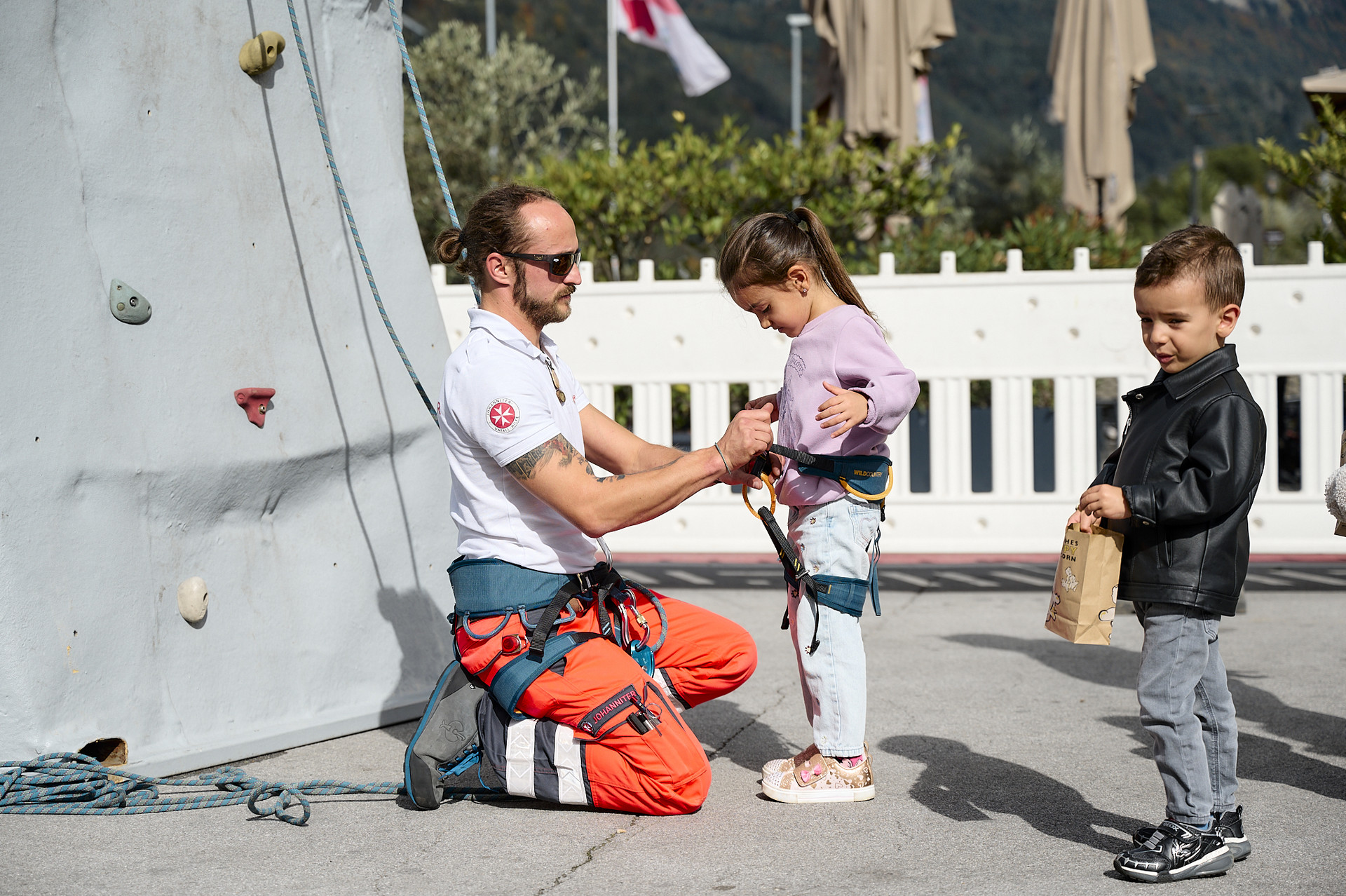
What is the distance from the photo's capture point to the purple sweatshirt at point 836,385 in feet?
10.6

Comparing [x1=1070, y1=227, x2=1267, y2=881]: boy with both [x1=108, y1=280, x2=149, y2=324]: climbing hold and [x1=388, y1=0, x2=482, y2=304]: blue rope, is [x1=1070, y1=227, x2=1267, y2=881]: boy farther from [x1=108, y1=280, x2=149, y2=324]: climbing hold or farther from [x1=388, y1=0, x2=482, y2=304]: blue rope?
[x1=108, y1=280, x2=149, y2=324]: climbing hold

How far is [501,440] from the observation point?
324 centimetres

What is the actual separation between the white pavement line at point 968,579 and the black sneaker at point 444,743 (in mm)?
4169

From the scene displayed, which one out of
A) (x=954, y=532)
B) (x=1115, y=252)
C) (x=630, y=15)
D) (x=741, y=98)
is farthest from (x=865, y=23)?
(x=741, y=98)

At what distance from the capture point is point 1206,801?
2.76 metres

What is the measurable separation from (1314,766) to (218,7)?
4015 mm

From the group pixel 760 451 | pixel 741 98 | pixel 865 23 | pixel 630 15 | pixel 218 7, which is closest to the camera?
pixel 760 451

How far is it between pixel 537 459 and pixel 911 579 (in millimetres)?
4435

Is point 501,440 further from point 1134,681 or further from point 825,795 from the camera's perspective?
point 1134,681

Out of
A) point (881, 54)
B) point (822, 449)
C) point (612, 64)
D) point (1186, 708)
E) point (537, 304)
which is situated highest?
point (612, 64)

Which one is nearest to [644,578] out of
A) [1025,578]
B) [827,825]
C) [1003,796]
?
[1025,578]

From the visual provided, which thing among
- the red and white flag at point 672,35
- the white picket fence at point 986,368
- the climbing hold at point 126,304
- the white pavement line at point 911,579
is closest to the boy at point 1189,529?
the climbing hold at point 126,304

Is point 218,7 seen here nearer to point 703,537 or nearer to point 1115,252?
point 703,537

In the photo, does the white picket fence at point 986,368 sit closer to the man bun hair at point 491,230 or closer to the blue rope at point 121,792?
the man bun hair at point 491,230
